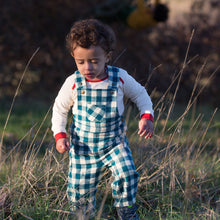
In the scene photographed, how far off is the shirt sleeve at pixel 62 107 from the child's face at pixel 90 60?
0.17m

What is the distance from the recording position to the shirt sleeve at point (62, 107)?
284cm

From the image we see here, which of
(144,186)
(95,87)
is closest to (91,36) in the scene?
(95,87)

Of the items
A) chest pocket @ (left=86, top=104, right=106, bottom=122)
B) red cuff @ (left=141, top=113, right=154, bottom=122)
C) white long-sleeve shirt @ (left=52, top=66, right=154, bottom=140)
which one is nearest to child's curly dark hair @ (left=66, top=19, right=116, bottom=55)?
white long-sleeve shirt @ (left=52, top=66, right=154, bottom=140)

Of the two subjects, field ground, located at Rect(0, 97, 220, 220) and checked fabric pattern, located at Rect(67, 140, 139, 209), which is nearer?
checked fabric pattern, located at Rect(67, 140, 139, 209)

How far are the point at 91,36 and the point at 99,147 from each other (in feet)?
2.52

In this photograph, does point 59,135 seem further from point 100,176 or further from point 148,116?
point 148,116

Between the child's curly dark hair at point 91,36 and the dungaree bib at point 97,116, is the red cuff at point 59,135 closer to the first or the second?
the dungaree bib at point 97,116

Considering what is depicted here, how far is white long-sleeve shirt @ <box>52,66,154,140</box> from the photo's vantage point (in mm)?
2826

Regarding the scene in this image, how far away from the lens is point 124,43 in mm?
8664

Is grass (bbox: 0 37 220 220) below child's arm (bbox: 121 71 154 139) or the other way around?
below

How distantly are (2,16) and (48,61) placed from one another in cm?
139

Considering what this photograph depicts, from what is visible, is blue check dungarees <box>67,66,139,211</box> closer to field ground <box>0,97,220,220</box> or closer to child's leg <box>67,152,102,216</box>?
child's leg <box>67,152,102,216</box>

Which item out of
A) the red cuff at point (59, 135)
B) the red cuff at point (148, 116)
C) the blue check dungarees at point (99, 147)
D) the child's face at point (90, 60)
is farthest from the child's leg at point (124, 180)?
the child's face at point (90, 60)

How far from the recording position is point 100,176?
2842mm
